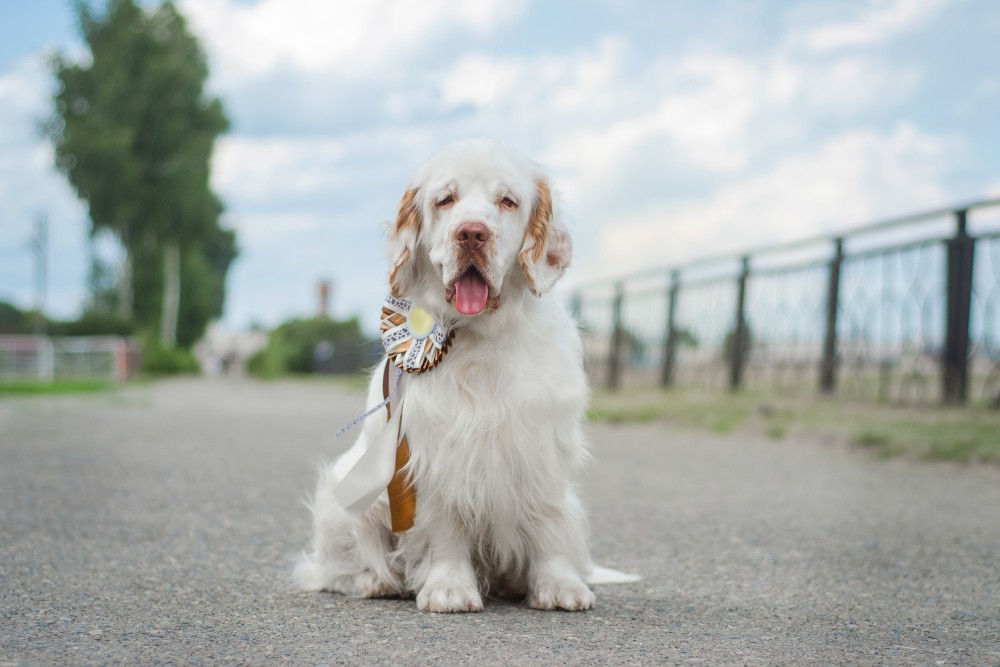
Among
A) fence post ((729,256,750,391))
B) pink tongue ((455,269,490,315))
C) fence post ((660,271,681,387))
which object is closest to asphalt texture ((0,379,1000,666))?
pink tongue ((455,269,490,315))

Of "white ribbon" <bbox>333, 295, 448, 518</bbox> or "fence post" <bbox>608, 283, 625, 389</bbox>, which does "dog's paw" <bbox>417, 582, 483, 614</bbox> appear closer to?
"white ribbon" <bbox>333, 295, 448, 518</bbox>

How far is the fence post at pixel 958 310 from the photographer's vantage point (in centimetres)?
702

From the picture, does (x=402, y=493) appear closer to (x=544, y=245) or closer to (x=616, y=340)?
(x=544, y=245)

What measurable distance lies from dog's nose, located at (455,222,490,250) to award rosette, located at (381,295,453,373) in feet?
1.10

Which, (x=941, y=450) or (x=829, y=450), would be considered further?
(x=829, y=450)

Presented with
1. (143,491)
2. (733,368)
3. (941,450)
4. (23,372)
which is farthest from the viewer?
(23,372)

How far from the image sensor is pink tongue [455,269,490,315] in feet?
9.05

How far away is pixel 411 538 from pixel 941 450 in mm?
4469

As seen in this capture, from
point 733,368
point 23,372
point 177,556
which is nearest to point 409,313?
point 177,556

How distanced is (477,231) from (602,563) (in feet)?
5.57

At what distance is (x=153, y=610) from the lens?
2.82 meters

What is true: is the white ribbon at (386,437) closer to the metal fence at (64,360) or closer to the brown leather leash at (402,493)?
the brown leather leash at (402,493)

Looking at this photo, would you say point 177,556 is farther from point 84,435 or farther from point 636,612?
point 84,435

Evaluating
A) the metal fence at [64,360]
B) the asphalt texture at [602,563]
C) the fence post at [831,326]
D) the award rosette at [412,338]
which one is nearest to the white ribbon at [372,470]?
the award rosette at [412,338]
